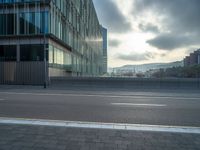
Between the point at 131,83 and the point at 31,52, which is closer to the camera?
the point at 131,83

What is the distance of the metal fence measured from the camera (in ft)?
93.0

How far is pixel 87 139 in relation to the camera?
16.2ft

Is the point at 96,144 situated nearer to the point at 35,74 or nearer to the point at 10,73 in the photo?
the point at 35,74

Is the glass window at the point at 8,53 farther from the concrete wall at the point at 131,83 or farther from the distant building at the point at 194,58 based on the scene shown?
the distant building at the point at 194,58

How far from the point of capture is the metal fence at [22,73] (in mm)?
28352

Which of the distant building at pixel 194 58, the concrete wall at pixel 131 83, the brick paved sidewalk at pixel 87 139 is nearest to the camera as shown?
the brick paved sidewalk at pixel 87 139

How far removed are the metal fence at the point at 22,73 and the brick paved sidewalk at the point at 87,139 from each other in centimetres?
2329

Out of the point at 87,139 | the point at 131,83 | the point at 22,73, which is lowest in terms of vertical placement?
the point at 87,139

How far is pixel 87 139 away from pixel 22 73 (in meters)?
26.3

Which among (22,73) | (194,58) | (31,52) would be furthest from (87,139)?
(194,58)

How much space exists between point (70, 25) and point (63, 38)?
5472 millimetres

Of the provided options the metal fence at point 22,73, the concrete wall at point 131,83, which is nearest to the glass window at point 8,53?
the metal fence at point 22,73

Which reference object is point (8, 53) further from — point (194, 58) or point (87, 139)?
point (194, 58)

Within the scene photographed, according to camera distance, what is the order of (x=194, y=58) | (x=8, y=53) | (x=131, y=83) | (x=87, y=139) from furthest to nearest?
(x=194, y=58) < (x=8, y=53) < (x=131, y=83) < (x=87, y=139)
